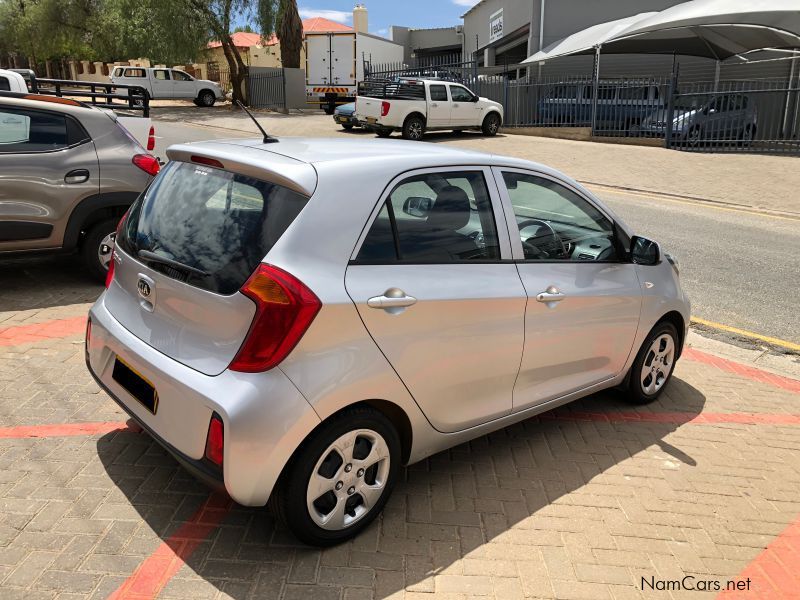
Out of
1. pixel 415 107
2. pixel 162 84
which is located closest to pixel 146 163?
pixel 415 107

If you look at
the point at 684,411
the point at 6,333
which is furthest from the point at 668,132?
the point at 6,333

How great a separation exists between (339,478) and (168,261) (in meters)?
1.18

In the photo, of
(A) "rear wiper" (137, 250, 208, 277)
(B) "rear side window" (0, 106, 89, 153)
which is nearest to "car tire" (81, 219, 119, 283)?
(B) "rear side window" (0, 106, 89, 153)

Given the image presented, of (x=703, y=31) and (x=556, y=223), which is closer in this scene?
(x=556, y=223)

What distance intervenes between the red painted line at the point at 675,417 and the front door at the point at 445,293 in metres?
1.05

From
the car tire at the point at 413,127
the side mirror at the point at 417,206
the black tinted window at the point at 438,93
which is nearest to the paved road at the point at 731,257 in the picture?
the side mirror at the point at 417,206

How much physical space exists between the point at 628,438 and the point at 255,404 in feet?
8.14

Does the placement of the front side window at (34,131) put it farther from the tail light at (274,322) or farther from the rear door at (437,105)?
the rear door at (437,105)

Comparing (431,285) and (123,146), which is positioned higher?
(123,146)

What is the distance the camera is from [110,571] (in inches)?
106

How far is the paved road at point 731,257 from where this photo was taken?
21.8 ft

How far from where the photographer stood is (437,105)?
20812mm

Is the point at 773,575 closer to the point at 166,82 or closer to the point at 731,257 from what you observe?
the point at 731,257

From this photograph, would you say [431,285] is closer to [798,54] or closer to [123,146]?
[123,146]
